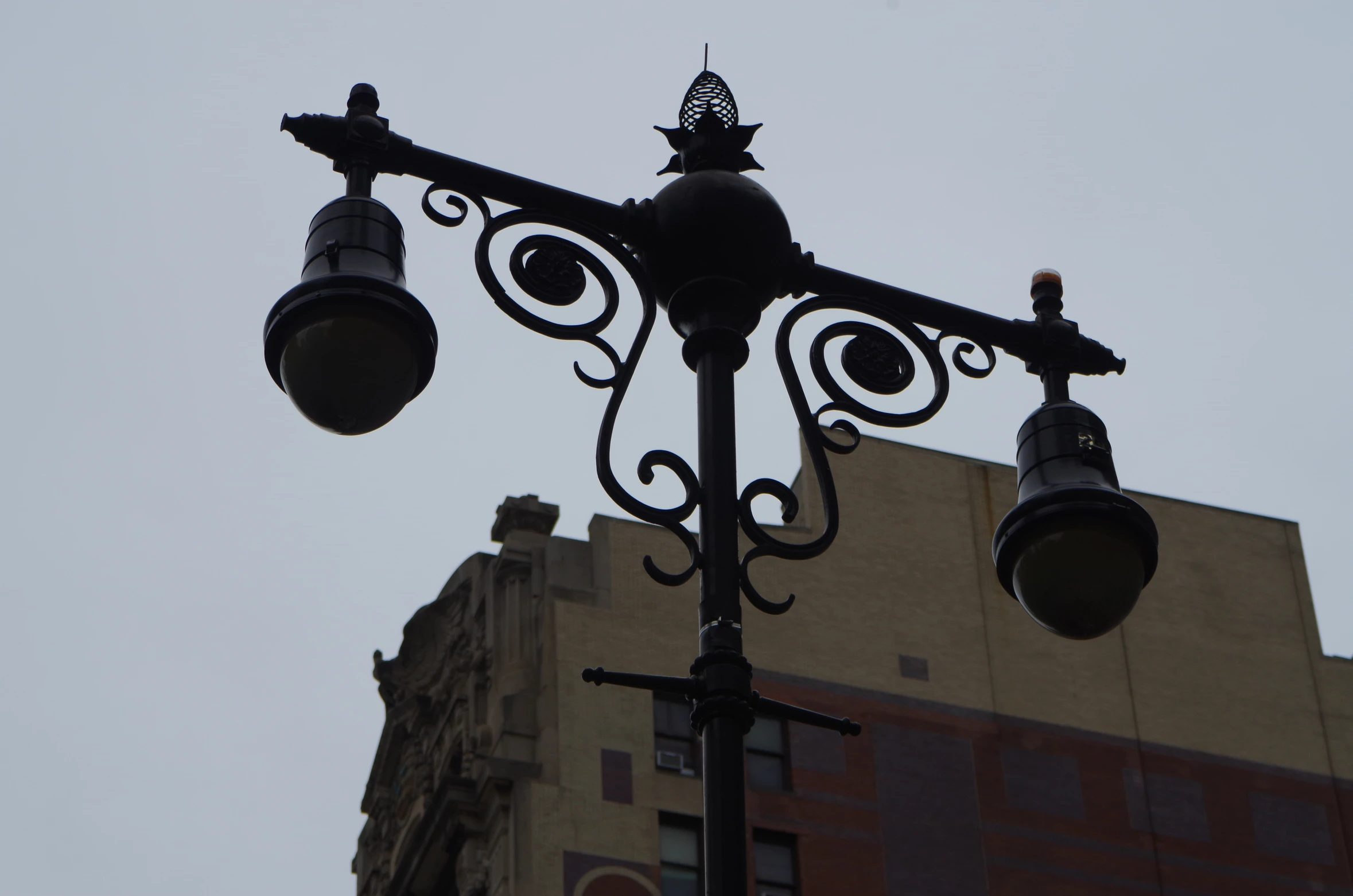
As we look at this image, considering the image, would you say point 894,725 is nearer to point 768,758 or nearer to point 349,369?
Result: point 768,758

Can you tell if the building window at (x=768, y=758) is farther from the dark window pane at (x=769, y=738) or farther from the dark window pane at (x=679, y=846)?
the dark window pane at (x=679, y=846)

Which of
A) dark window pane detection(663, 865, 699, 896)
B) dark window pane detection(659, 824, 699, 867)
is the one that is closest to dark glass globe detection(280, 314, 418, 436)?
dark window pane detection(663, 865, 699, 896)

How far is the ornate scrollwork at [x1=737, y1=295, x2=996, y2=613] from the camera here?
24.4 ft

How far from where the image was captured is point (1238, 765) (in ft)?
126

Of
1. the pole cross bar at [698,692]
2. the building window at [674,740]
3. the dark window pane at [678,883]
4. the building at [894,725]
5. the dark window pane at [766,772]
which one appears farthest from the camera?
the dark window pane at [766,772]

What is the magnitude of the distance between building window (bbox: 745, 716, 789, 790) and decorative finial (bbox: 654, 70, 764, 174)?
2578 cm

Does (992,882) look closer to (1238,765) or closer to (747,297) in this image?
(1238,765)

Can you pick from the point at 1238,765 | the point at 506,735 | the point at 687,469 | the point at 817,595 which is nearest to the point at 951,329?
the point at 687,469

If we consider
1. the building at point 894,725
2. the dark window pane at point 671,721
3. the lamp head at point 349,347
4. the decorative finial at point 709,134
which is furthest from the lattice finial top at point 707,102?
the dark window pane at point 671,721

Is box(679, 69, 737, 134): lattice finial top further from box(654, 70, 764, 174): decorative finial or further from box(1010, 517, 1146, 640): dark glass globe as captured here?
box(1010, 517, 1146, 640): dark glass globe

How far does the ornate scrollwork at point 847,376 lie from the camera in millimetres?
7449

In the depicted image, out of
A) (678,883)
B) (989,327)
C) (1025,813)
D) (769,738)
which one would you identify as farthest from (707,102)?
(1025,813)

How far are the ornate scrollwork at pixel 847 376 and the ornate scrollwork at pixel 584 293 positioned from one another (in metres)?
0.30

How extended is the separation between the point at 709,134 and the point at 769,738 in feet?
89.1
